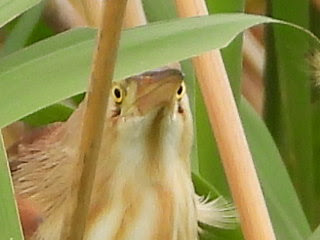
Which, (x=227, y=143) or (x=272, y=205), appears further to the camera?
(x=272, y=205)

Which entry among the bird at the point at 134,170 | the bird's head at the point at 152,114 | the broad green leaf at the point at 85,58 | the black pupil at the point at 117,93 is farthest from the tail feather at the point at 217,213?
the broad green leaf at the point at 85,58

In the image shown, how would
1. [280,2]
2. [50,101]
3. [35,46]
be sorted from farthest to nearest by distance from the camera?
[280,2] → [35,46] → [50,101]

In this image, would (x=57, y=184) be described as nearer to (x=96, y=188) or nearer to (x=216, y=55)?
(x=96, y=188)

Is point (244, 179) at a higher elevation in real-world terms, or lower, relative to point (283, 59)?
lower

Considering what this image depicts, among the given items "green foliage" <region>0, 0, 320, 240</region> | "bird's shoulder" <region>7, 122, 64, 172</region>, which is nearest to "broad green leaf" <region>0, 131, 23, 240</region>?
"green foliage" <region>0, 0, 320, 240</region>

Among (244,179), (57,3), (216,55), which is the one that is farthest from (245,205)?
(57,3)

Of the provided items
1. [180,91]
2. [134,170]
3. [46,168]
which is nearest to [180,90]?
[180,91]

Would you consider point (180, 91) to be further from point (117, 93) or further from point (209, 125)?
point (209, 125)
